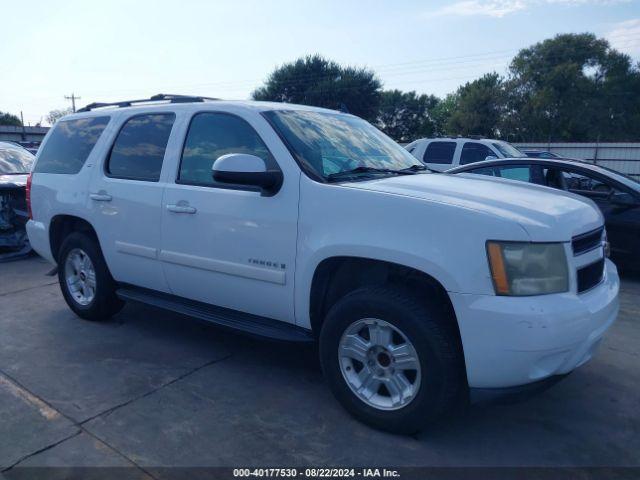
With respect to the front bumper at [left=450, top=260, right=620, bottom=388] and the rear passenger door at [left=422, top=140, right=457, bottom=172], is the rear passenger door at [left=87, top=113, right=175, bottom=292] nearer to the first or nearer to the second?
the front bumper at [left=450, top=260, right=620, bottom=388]

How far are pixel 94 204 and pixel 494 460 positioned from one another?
3.61 metres

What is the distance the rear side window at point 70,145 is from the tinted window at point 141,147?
37 cm

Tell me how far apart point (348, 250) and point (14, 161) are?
770cm

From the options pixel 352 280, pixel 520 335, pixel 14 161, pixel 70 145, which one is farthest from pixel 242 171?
pixel 14 161

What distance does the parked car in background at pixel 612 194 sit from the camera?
245 inches

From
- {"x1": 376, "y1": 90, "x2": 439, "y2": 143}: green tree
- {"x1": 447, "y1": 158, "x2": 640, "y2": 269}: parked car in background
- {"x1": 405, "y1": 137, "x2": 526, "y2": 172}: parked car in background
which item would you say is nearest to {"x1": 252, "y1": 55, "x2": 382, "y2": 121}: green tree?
{"x1": 376, "y1": 90, "x2": 439, "y2": 143}: green tree

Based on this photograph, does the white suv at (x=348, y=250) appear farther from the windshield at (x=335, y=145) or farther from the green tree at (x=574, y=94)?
the green tree at (x=574, y=94)

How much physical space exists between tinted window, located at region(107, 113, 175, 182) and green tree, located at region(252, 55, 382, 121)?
138ft

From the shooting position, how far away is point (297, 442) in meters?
2.90

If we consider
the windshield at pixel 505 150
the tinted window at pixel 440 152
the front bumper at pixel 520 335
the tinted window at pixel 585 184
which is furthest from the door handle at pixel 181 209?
the windshield at pixel 505 150

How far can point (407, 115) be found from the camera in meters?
72.0

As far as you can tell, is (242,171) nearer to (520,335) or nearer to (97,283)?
(520,335)

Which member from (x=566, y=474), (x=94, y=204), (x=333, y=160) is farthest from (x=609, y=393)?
(x=94, y=204)

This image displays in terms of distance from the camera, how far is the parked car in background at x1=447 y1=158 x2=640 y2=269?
20.5ft
